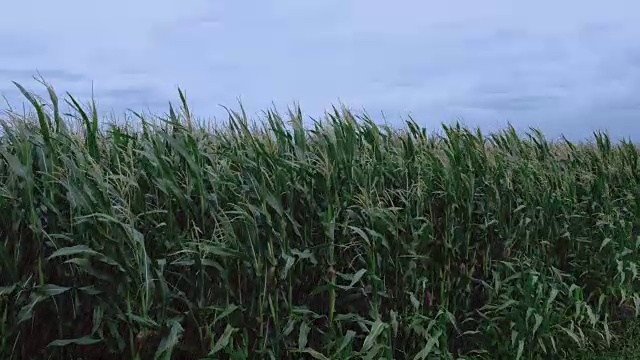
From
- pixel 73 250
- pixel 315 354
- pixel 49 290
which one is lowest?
pixel 315 354

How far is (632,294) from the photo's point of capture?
7.32 m

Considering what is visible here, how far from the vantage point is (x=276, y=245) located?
4383 millimetres

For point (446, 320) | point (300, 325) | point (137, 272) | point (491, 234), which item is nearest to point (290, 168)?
point (300, 325)

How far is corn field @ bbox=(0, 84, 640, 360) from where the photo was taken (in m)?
3.82

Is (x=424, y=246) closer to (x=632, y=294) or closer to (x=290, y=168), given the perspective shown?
(x=290, y=168)

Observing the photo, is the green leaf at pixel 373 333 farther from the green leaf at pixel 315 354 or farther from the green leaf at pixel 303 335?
the green leaf at pixel 303 335

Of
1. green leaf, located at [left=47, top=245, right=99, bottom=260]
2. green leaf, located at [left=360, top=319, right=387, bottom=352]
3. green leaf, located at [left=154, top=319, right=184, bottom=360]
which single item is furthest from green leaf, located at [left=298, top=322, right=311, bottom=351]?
green leaf, located at [left=47, top=245, right=99, bottom=260]

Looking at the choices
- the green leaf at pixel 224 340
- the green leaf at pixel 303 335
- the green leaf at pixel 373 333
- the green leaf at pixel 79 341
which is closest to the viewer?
the green leaf at pixel 79 341

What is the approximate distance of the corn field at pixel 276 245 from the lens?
12.5ft

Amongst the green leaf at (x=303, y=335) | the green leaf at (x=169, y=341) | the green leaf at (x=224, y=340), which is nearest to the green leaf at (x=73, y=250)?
the green leaf at (x=169, y=341)

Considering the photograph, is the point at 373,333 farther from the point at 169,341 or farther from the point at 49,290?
the point at 49,290

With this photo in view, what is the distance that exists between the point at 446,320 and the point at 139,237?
2.39m

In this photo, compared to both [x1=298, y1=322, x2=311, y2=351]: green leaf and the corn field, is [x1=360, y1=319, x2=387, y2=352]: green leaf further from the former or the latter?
[x1=298, y1=322, x2=311, y2=351]: green leaf

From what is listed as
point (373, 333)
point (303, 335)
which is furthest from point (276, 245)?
point (373, 333)
